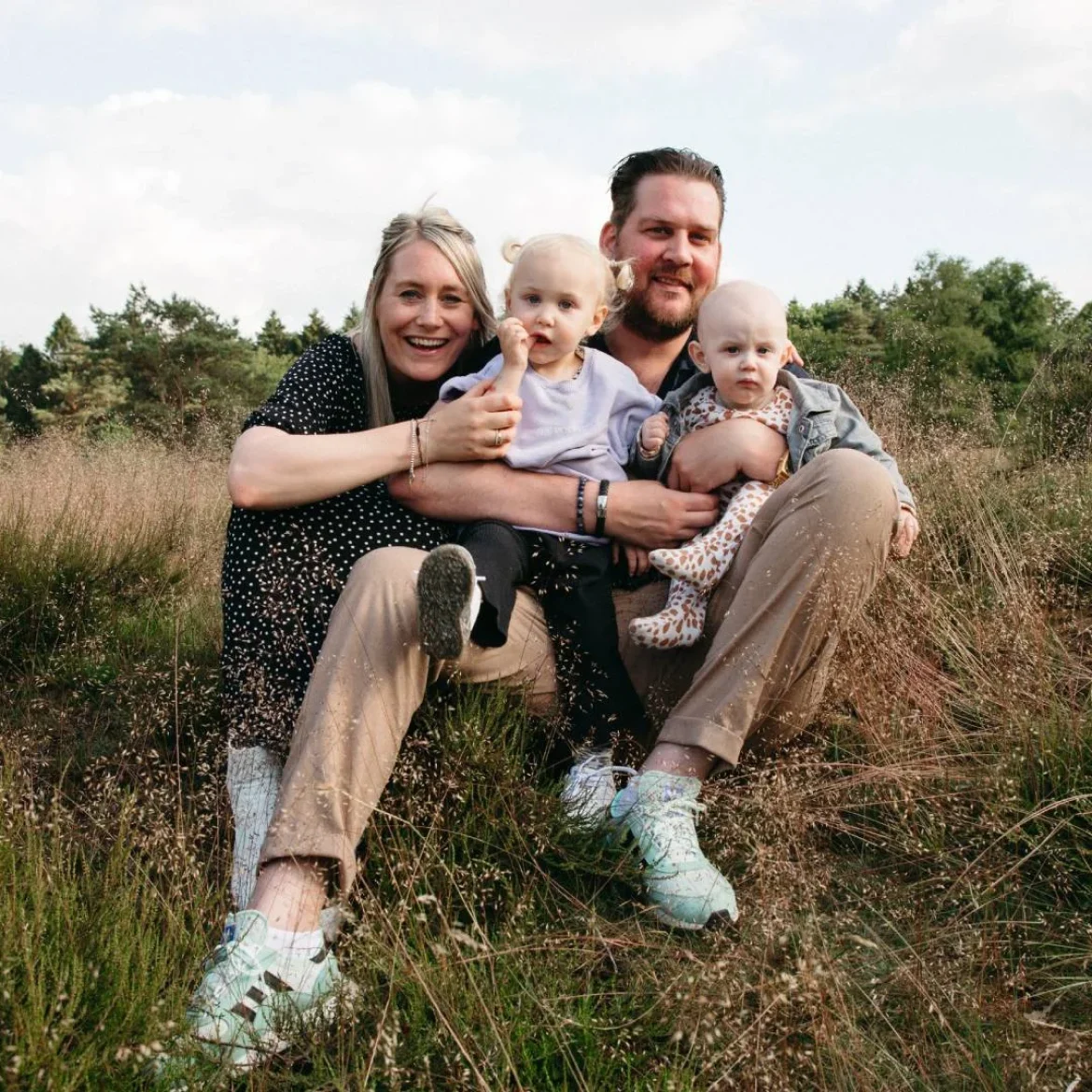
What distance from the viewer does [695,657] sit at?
2.99 meters

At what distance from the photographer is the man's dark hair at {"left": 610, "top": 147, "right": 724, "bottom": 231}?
3.89 metres

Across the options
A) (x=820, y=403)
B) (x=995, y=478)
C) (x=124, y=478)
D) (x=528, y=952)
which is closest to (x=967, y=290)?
(x=995, y=478)

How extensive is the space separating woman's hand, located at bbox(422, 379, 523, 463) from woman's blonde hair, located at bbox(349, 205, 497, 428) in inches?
13.4

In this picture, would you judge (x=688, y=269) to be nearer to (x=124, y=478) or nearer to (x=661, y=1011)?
(x=661, y=1011)

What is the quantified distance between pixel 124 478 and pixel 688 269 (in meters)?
4.25

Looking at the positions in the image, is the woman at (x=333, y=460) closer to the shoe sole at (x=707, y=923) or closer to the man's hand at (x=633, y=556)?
the man's hand at (x=633, y=556)

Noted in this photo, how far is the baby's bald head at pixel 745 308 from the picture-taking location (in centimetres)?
300

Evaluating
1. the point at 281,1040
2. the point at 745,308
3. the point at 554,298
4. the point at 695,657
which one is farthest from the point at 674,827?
the point at 554,298

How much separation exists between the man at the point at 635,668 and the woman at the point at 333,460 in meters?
0.14

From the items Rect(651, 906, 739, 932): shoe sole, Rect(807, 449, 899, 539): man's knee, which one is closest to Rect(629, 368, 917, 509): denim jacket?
Rect(807, 449, 899, 539): man's knee

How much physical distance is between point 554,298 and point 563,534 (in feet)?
2.39

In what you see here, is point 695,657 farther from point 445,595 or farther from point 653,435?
point 445,595

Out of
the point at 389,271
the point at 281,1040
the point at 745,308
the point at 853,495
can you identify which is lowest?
the point at 281,1040

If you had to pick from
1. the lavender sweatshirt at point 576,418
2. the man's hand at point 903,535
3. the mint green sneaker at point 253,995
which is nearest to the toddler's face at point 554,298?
the lavender sweatshirt at point 576,418
